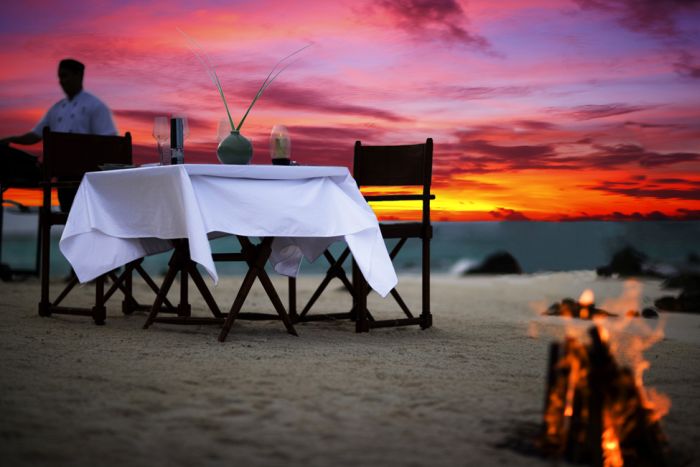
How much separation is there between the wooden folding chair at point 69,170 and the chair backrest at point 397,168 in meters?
1.49

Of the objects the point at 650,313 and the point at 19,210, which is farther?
the point at 19,210

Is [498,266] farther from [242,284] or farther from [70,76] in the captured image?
[242,284]

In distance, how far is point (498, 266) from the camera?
1207 centimetres

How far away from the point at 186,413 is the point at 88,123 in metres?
4.68

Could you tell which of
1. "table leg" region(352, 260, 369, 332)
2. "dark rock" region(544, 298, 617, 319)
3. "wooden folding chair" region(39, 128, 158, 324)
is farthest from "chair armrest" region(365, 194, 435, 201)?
"dark rock" region(544, 298, 617, 319)

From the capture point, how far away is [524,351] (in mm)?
4113

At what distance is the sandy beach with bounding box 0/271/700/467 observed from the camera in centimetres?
223

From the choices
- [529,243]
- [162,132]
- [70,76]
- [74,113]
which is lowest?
[529,243]

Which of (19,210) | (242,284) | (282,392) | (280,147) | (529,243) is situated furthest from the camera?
(529,243)

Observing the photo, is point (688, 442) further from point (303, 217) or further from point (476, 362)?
point (303, 217)

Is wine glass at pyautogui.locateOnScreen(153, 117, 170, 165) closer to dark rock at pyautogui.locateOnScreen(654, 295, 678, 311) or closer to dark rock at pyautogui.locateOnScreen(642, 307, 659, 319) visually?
dark rock at pyautogui.locateOnScreen(642, 307, 659, 319)

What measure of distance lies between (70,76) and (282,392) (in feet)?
15.6

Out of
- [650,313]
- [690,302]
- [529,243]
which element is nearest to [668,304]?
[690,302]

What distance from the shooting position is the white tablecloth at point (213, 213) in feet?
13.6
